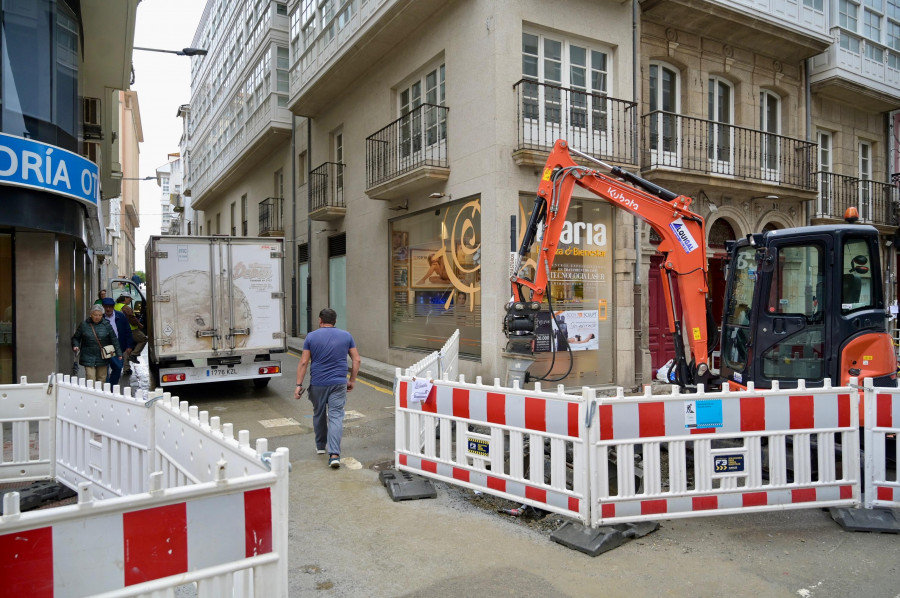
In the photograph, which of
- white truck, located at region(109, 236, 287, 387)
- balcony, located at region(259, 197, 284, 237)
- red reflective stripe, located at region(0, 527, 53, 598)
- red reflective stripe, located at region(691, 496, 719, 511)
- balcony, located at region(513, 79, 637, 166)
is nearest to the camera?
red reflective stripe, located at region(0, 527, 53, 598)

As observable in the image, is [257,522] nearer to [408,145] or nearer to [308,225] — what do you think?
[408,145]

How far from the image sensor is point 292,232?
21891 mm

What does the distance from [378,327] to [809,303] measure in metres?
10.2

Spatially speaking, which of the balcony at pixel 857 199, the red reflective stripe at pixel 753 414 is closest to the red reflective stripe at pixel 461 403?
the red reflective stripe at pixel 753 414

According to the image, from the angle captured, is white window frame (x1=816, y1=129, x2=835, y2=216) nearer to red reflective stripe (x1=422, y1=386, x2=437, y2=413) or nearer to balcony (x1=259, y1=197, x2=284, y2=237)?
red reflective stripe (x1=422, y1=386, x2=437, y2=413)

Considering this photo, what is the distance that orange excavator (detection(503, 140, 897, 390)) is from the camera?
6.53 m

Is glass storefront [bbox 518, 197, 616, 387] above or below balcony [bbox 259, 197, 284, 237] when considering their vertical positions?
below

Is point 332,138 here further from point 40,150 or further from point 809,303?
point 809,303

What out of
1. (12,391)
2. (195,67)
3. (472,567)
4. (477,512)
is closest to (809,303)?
(477,512)

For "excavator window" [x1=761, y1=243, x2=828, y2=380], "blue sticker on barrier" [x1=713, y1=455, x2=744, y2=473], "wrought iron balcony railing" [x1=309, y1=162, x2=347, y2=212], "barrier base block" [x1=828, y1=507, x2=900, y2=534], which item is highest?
"wrought iron balcony railing" [x1=309, y1=162, x2=347, y2=212]

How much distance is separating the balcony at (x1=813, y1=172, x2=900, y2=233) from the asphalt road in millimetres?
12554

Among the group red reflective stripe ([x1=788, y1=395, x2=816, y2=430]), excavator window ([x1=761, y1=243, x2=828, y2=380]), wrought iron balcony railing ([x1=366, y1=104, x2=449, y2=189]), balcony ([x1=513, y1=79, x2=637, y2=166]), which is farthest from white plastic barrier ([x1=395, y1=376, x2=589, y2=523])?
wrought iron balcony railing ([x1=366, y1=104, x2=449, y2=189])

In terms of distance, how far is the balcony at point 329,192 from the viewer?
1684cm

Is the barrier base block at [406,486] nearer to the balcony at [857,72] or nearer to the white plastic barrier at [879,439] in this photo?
the white plastic barrier at [879,439]
